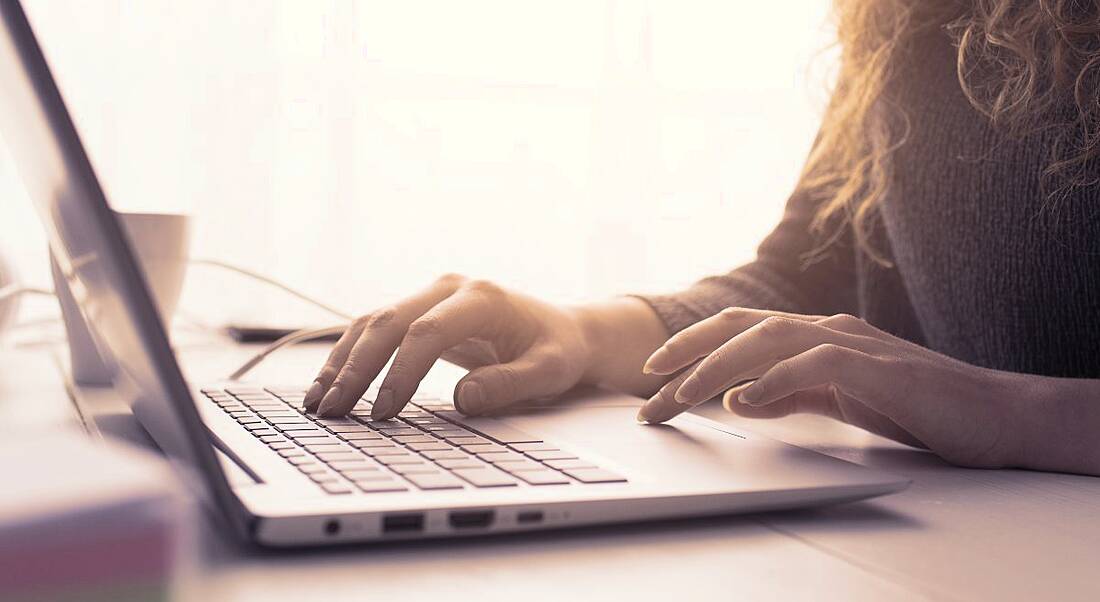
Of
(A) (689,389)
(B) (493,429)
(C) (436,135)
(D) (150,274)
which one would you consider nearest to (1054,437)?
(A) (689,389)

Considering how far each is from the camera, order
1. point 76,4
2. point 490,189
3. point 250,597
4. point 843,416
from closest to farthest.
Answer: point 250,597, point 843,416, point 76,4, point 490,189

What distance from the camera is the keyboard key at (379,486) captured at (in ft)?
1.30

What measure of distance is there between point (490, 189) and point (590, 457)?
5.21ft

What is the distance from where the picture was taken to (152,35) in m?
1.79

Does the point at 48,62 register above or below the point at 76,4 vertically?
below

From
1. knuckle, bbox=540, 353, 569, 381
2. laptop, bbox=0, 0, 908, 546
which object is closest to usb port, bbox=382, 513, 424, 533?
laptop, bbox=0, 0, 908, 546

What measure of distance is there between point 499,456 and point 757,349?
0.59 feet

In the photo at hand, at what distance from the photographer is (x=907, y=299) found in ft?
3.50

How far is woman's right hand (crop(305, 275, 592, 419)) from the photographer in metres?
0.61

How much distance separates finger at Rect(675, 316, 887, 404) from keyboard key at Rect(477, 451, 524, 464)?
0.41ft

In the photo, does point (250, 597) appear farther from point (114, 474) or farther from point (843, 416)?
point (843, 416)

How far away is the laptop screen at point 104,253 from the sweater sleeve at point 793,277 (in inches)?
24.0

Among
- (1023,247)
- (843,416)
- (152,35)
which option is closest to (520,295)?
(843,416)

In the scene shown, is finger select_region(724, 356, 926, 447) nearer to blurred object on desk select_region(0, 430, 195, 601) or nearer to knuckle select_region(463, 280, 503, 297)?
knuckle select_region(463, 280, 503, 297)
